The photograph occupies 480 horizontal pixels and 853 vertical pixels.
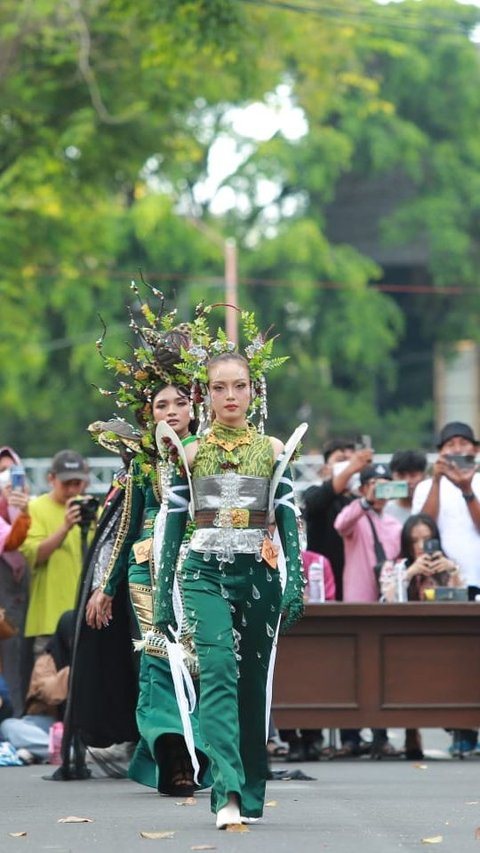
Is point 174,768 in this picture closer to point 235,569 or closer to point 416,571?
point 235,569

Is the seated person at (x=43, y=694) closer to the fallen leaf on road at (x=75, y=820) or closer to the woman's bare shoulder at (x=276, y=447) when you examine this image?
the fallen leaf on road at (x=75, y=820)

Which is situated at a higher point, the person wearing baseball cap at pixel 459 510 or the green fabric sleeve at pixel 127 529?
the person wearing baseball cap at pixel 459 510

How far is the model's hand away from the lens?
12.0 metres

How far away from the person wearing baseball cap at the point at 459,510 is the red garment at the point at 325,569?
77 centimetres

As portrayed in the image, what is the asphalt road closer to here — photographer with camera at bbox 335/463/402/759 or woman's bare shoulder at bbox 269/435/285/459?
woman's bare shoulder at bbox 269/435/285/459

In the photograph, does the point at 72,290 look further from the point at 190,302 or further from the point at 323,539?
the point at 323,539

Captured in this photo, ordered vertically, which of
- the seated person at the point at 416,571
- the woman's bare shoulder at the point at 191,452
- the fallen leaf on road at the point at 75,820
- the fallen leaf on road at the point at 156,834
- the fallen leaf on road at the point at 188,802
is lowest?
the fallen leaf on road at the point at 156,834

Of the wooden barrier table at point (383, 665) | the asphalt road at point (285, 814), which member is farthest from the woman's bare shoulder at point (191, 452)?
the wooden barrier table at point (383, 665)

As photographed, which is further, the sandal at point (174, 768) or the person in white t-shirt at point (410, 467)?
the person in white t-shirt at point (410, 467)

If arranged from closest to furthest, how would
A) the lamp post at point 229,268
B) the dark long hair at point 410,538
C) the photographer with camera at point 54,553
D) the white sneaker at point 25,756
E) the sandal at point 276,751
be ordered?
1. the white sneaker at point 25,756
2. the sandal at point 276,751
3. the dark long hair at point 410,538
4. the photographer with camera at point 54,553
5. the lamp post at point 229,268

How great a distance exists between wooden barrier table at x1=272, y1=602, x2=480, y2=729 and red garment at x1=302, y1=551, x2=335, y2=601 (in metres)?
0.58

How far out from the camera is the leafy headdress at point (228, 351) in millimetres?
9906

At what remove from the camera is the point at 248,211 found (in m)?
51.6

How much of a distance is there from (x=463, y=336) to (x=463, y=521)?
43236 mm
